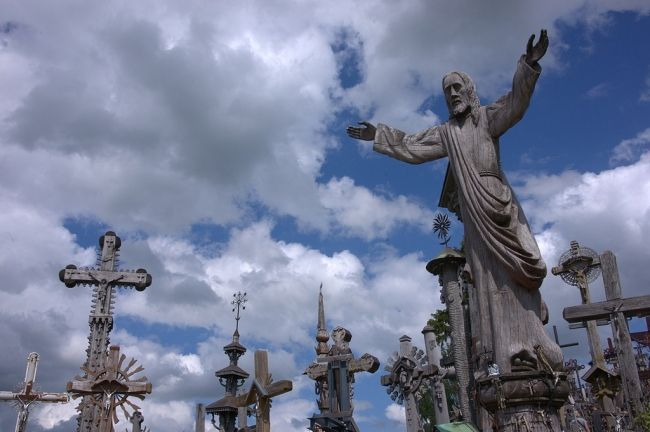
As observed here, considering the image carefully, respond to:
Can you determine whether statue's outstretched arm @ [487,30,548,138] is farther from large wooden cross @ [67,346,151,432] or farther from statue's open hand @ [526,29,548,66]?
large wooden cross @ [67,346,151,432]

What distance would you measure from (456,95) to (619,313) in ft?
24.7

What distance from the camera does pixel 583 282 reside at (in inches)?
619

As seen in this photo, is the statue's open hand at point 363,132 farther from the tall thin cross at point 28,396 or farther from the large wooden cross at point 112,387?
the tall thin cross at point 28,396

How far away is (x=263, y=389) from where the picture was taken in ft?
36.8

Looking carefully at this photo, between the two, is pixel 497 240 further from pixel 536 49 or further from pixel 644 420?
pixel 644 420

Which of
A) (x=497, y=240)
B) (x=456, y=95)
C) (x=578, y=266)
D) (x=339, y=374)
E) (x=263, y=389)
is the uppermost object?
(x=578, y=266)

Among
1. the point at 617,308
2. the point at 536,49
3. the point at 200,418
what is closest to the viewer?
the point at 536,49

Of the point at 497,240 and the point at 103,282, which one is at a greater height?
the point at 103,282

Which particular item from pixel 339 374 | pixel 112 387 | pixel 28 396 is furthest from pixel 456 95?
pixel 28 396

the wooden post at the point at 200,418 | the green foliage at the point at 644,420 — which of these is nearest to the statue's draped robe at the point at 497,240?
the green foliage at the point at 644,420

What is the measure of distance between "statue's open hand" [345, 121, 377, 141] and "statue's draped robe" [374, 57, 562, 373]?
34.5 inches

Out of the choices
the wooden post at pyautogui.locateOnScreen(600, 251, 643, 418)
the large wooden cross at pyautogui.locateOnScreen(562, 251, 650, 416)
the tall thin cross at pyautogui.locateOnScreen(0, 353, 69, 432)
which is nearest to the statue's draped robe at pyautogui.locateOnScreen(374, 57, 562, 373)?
the wooden post at pyautogui.locateOnScreen(600, 251, 643, 418)

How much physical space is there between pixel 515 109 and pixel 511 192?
879 mm

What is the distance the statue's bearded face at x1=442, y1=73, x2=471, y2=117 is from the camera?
6.68 metres
